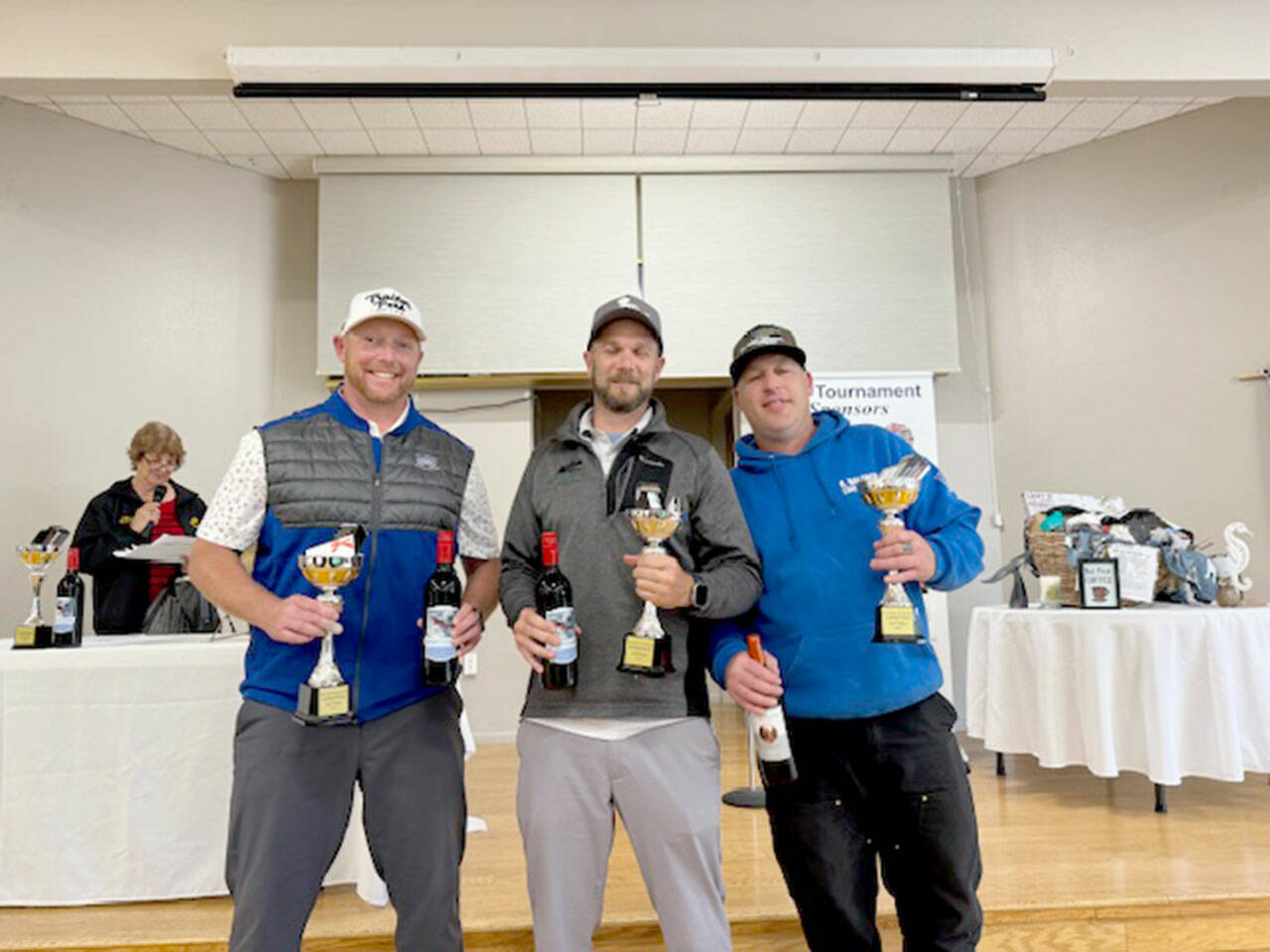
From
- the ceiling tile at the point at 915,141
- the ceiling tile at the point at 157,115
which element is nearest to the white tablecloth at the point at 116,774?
the ceiling tile at the point at 157,115

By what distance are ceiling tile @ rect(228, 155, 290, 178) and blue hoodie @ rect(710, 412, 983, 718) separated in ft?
14.7

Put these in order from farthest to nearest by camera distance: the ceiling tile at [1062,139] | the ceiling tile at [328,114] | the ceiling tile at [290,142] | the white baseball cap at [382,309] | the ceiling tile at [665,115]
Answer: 1. the ceiling tile at [1062,139]
2. the ceiling tile at [290,142]
3. the ceiling tile at [665,115]
4. the ceiling tile at [328,114]
5. the white baseball cap at [382,309]

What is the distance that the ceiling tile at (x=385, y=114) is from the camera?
4508 mm

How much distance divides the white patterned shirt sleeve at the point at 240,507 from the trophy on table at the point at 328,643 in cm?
20

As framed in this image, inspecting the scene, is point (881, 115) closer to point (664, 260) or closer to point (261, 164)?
point (664, 260)

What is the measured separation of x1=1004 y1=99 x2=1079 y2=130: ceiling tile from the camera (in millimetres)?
4727

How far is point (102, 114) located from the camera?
15.2ft

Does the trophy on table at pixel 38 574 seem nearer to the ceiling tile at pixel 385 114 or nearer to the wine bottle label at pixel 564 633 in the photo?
the wine bottle label at pixel 564 633

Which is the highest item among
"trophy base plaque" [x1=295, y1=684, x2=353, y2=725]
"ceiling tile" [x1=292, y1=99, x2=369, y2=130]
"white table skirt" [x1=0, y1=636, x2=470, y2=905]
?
"ceiling tile" [x1=292, y1=99, x2=369, y2=130]

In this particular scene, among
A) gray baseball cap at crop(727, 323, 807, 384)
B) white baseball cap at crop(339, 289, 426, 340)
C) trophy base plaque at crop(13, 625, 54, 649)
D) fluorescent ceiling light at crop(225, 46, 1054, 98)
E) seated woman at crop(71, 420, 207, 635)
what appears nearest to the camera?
white baseball cap at crop(339, 289, 426, 340)

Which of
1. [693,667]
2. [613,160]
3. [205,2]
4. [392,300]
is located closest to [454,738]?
[693,667]

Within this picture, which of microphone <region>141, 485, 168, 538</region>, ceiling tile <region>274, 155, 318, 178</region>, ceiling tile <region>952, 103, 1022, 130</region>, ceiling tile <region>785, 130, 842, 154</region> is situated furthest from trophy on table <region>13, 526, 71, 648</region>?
ceiling tile <region>952, 103, 1022, 130</region>

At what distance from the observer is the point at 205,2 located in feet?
13.0

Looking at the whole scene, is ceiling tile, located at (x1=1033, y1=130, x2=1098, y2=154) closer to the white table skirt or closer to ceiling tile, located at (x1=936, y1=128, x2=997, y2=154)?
ceiling tile, located at (x1=936, y1=128, x2=997, y2=154)
